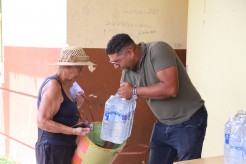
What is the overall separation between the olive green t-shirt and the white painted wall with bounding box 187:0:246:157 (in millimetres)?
1374

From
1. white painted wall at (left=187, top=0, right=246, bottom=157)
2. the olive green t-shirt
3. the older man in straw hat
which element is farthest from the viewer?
white painted wall at (left=187, top=0, right=246, bottom=157)

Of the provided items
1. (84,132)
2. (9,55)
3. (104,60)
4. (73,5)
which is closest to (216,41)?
(104,60)

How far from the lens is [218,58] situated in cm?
475

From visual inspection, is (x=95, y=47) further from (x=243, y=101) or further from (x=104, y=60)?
(x=243, y=101)

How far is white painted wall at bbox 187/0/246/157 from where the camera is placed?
4469 mm

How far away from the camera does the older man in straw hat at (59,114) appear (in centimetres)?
306

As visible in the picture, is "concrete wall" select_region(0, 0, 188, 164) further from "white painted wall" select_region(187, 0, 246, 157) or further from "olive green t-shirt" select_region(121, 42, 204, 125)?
"olive green t-shirt" select_region(121, 42, 204, 125)

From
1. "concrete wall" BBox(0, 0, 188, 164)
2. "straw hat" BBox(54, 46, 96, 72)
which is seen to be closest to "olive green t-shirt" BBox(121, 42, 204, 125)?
"straw hat" BBox(54, 46, 96, 72)

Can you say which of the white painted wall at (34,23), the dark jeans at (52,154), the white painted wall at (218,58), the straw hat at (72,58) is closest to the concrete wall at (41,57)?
the white painted wall at (34,23)

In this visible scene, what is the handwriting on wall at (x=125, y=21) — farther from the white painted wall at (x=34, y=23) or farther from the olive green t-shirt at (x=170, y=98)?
the olive green t-shirt at (x=170, y=98)

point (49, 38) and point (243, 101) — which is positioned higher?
point (49, 38)

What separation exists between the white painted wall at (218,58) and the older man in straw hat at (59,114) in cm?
197

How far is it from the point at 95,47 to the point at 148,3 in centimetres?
95

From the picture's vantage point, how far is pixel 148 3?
4.98 meters
